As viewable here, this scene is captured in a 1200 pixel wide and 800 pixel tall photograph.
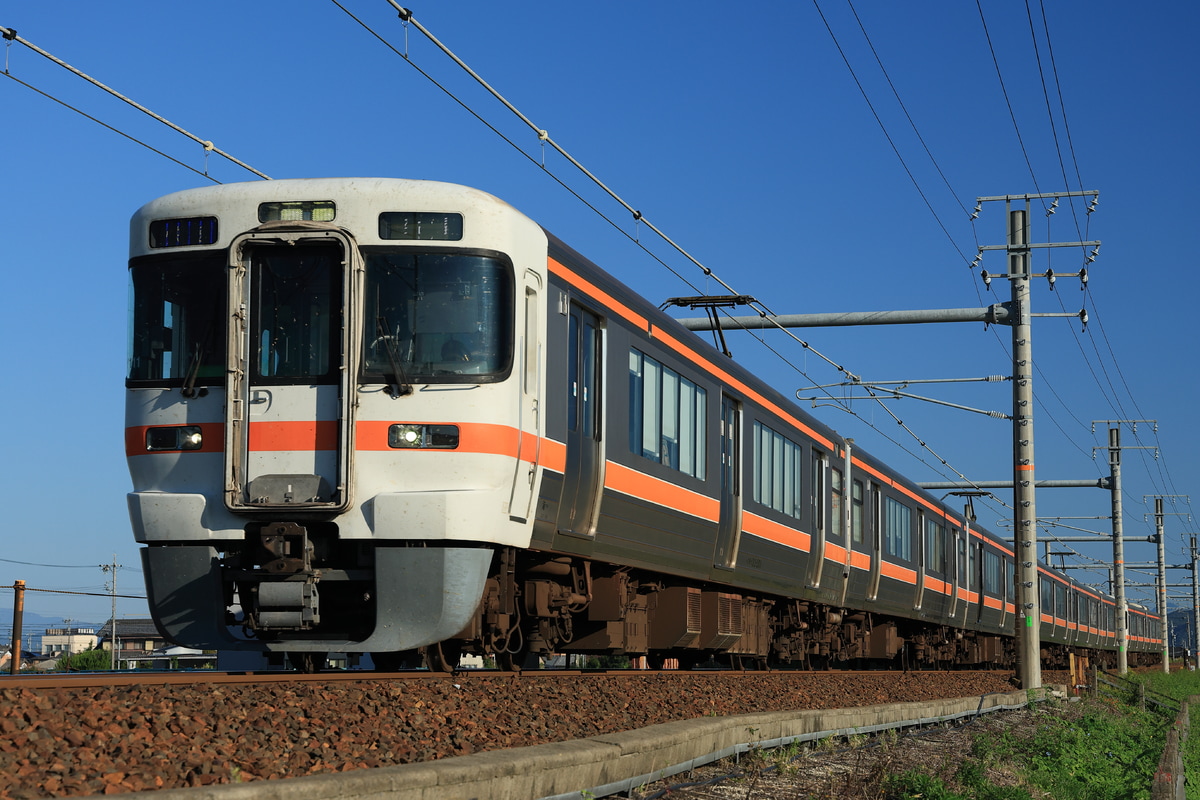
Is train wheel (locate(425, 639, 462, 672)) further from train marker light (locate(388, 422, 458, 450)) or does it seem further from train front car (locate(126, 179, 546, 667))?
train marker light (locate(388, 422, 458, 450))

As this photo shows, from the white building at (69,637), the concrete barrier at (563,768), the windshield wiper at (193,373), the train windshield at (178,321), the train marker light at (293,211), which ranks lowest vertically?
the white building at (69,637)

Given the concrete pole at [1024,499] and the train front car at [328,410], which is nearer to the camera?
the train front car at [328,410]

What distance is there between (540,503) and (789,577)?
25.9ft

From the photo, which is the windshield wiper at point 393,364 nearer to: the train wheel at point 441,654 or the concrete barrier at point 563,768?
the train wheel at point 441,654

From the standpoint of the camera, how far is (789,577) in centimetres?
1667

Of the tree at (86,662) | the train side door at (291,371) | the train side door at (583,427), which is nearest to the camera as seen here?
the train side door at (291,371)

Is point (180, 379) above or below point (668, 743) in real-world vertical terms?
above

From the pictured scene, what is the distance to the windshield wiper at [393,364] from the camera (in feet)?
28.2

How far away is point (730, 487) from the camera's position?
1413 centimetres

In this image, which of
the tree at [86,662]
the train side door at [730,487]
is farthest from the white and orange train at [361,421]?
the tree at [86,662]

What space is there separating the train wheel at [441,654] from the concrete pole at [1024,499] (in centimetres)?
1340

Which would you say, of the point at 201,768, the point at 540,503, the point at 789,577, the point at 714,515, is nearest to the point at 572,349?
the point at 540,503

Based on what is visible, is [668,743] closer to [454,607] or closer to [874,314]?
[454,607]

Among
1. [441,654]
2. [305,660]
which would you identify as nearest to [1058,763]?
[441,654]
